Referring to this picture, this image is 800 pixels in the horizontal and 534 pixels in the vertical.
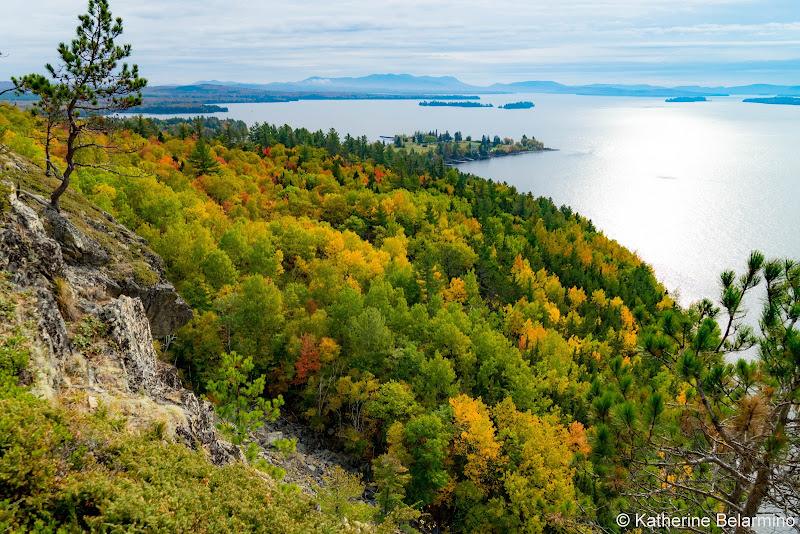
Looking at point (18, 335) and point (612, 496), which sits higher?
point (18, 335)

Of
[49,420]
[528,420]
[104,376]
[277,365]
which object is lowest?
[528,420]

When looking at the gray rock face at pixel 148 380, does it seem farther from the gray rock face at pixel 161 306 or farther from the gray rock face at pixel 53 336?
the gray rock face at pixel 161 306

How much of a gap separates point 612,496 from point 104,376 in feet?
56.3

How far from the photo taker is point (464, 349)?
38.7 m

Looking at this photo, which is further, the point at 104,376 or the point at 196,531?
the point at 104,376

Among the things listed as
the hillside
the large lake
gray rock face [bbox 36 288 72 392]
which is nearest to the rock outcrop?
gray rock face [bbox 36 288 72 392]

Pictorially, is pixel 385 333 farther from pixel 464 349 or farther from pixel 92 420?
pixel 92 420

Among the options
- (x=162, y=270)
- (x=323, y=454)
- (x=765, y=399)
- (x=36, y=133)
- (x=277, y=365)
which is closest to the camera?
(x=765, y=399)

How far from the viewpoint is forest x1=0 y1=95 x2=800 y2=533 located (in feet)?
33.3

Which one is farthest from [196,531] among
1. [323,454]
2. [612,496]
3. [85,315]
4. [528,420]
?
[528,420]

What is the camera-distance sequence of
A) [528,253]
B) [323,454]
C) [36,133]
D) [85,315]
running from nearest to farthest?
1. [85,315]
2. [323,454]
3. [36,133]
4. [528,253]

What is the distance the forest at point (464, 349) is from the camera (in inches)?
400

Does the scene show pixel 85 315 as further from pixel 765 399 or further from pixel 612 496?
pixel 612 496

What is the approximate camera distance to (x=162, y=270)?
22234mm
